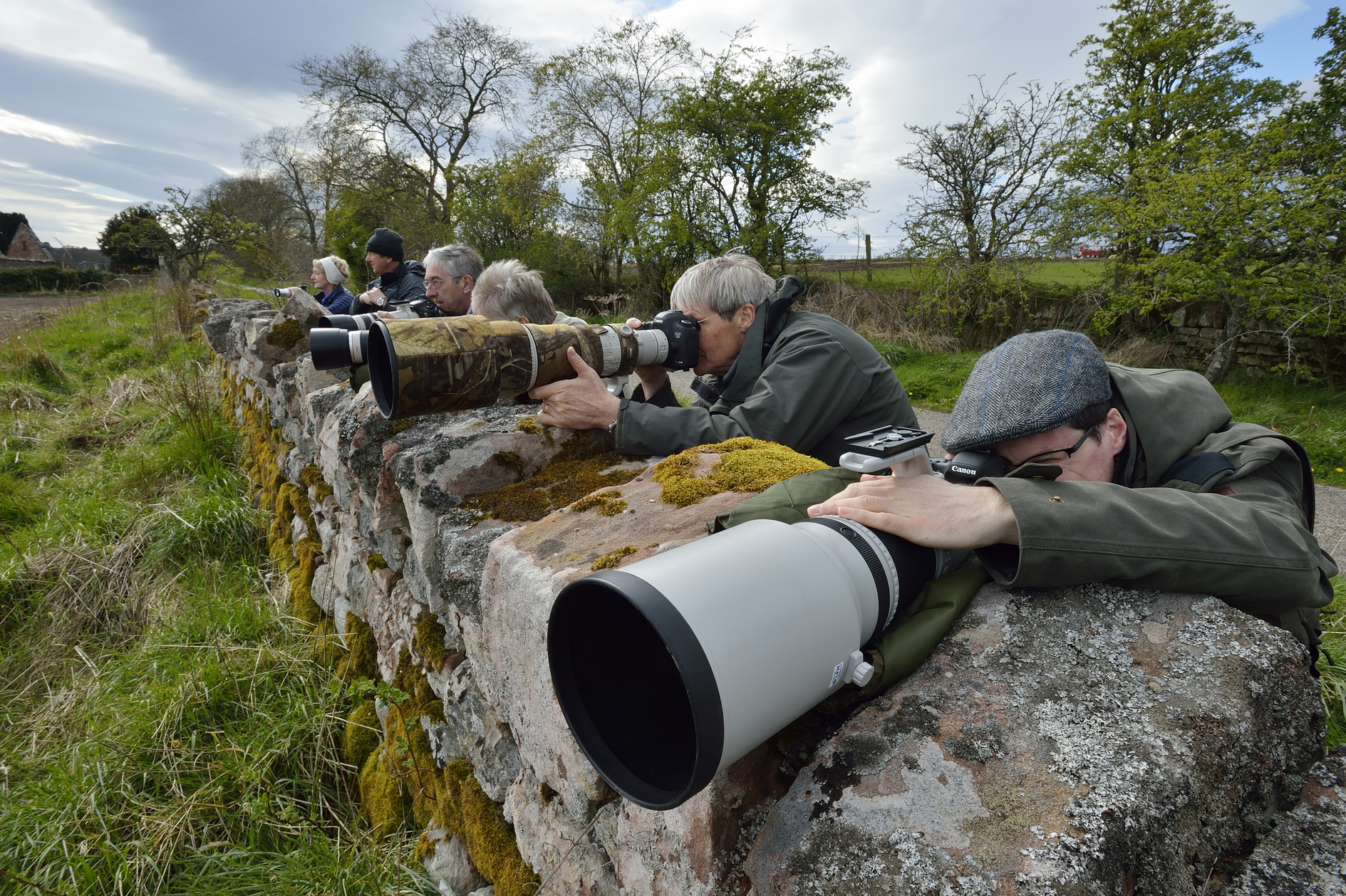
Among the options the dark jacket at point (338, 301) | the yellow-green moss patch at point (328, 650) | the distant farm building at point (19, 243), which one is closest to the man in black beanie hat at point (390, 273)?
the dark jacket at point (338, 301)

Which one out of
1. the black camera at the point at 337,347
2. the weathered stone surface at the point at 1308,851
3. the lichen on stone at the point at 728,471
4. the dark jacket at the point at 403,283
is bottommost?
the weathered stone surface at the point at 1308,851

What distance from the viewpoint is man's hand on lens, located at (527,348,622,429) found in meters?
1.80

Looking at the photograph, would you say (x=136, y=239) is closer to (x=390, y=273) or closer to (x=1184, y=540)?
(x=390, y=273)

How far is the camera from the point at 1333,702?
2172mm

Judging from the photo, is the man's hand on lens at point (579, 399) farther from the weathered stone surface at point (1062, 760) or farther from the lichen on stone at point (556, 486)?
the weathered stone surface at point (1062, 760)

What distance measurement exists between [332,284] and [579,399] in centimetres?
693

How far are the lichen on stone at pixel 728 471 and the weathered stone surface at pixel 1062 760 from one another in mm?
570

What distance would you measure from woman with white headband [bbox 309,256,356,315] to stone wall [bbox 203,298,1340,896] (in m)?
6.01

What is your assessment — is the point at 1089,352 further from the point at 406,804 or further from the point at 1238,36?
the point at 1238,36

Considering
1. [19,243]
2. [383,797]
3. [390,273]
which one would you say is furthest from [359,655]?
[19,243]

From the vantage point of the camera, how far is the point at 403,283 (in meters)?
5.86

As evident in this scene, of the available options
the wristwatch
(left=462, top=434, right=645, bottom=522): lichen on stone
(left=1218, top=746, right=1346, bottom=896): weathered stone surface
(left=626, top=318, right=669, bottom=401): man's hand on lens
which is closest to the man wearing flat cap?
(left=1218, top=746, right=1346, bottom=896): weathered stone surface

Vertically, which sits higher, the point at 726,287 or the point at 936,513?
the point at 726,287

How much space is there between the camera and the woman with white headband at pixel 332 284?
691 centimetres
